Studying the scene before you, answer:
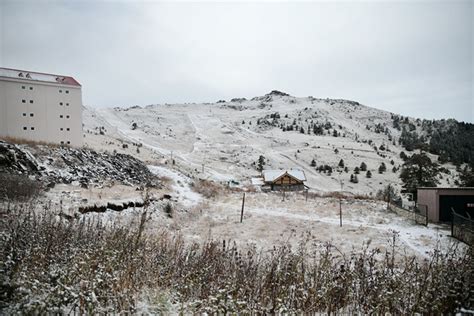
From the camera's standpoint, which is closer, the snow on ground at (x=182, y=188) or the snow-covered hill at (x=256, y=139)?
the snow on ground at (x=182, y=188)

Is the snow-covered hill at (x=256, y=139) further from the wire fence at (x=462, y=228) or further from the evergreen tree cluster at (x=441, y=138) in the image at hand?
the wire fence at (x=462, y=228)

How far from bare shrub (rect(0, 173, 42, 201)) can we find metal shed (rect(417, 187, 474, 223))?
26.8 meters

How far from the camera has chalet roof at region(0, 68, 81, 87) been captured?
29.8 m

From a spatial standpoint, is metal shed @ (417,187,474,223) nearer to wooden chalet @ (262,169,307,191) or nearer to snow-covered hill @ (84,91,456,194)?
wooden chalet @ (262,169,307,191)

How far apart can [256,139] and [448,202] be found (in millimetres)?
66156

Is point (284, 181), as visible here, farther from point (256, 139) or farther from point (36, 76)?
point (256, 139)

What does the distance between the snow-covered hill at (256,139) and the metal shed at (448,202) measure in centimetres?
2959

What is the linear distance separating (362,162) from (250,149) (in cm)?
2774

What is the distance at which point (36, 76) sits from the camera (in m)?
32.3

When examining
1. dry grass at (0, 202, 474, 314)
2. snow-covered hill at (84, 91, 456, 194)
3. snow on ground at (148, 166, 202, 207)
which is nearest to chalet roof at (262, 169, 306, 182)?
snow-covered hill at (84, 91, 456, 194)

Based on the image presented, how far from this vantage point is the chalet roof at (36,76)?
29.8 m

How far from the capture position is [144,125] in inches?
3649

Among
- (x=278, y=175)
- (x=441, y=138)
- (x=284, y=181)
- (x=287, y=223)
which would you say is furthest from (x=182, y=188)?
(x=441, y=138)

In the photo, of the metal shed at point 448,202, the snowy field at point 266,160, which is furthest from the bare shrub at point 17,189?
the metal shed at point 448,202
